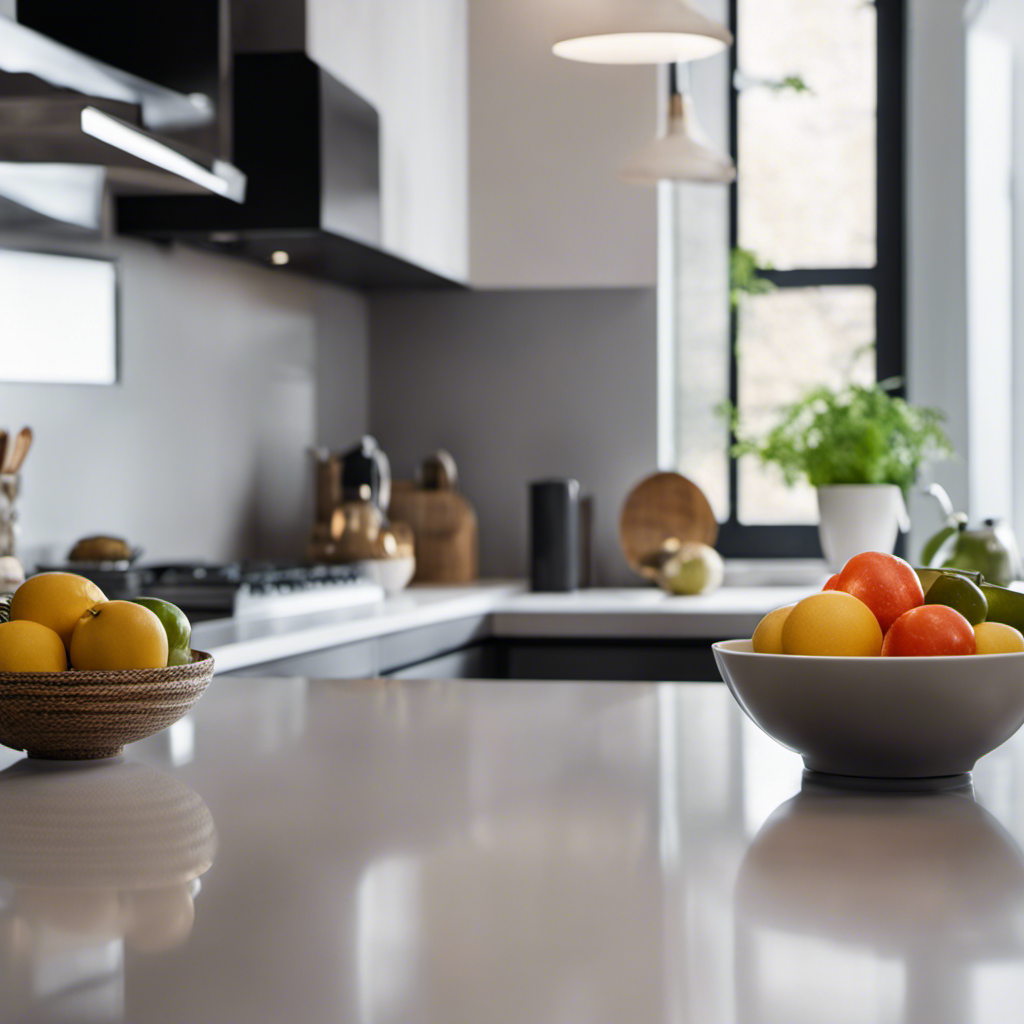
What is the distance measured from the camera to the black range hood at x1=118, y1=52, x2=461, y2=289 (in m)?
2.68

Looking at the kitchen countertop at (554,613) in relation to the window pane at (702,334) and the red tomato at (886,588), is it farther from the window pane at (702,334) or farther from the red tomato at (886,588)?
the red tomato at (886,588)

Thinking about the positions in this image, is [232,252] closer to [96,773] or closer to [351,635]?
[351,635]

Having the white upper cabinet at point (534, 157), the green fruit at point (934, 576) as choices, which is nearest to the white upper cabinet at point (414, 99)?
the white upper cabinet at point (534, 157)

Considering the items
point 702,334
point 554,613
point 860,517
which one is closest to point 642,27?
point 554,613

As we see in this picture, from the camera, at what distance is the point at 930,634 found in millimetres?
888

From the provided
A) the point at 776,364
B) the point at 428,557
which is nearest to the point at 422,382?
the point at 428,557

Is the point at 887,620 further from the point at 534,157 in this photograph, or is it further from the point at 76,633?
the point at 534,157

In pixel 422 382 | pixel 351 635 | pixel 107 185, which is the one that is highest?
pixel 107 185

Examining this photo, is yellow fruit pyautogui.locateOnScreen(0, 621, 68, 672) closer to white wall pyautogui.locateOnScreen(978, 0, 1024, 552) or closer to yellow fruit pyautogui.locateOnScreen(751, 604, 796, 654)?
yellow fruit pyautogui.locateOnScreen(751, 604, 796, 654)

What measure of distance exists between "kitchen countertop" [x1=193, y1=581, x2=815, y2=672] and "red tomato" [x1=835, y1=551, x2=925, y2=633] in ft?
4.73

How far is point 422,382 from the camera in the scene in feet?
13.5

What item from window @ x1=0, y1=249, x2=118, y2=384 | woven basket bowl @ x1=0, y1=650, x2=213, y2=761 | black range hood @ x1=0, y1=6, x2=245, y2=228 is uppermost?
black range hood @ x1=0, y1=6, x2=245, y2=228

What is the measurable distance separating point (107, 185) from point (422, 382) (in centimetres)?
168

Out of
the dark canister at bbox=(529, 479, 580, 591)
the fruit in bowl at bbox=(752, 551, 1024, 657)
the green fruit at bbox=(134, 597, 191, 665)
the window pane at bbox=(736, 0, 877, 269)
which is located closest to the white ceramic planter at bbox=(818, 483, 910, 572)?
the dark canister at bbox=(529, 479, 580, 591)
